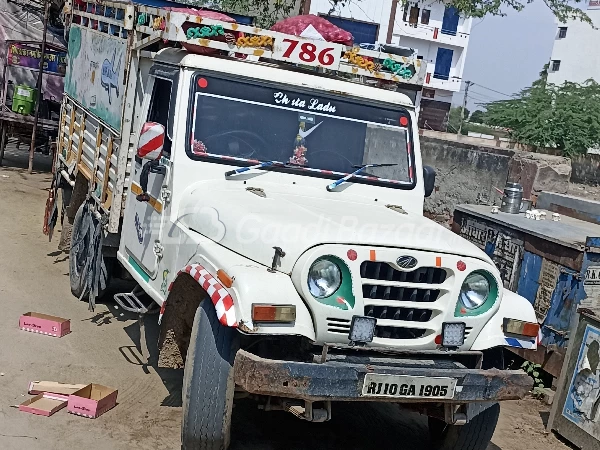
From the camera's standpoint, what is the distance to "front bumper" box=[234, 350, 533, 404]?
12.7 feet

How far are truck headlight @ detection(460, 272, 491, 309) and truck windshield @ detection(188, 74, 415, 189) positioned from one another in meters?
1.30

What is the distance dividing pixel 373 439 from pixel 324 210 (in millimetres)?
1560

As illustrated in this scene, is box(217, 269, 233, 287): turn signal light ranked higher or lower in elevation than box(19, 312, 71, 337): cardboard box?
higher

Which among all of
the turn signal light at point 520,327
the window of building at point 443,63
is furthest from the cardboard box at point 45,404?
the window of building at point 443,63

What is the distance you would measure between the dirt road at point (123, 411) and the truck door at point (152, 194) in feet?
2.54

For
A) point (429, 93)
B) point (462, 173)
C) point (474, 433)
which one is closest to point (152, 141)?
point (474, 433)

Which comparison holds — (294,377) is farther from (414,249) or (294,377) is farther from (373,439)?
(373,439)

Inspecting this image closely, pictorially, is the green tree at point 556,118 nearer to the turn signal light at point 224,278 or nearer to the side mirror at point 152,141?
the side mirror at point 152,141

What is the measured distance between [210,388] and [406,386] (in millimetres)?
969

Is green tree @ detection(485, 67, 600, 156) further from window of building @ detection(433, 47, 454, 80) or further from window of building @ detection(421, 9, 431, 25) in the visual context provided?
window of building @ detection(433, 47, 454, 80)

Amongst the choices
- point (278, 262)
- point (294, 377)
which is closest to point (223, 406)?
point (294, 377)

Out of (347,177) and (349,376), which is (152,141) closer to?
(347,177)

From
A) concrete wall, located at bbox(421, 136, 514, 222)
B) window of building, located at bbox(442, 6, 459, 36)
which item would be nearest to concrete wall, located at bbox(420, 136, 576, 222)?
concrete wall, located at bbox(421, 136, 514, 222)

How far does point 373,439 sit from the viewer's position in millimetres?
5281
